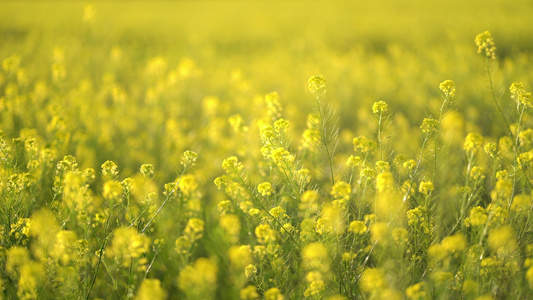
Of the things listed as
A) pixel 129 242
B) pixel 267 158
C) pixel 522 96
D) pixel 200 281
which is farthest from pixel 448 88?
pixel 129 242

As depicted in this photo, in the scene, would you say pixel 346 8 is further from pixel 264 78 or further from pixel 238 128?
pixel 238 128

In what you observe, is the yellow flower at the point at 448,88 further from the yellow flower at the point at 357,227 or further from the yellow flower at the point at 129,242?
the yellow flower at the point at 129,242

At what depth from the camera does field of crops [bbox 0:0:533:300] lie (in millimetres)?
1775

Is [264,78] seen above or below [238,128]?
below

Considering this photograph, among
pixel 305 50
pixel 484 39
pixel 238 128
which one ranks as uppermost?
pixel 484 39

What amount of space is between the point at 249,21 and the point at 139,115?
977 cm

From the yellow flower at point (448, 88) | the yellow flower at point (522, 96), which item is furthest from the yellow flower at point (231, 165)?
the yellow flower at point (522, 96)

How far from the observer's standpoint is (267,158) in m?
2.43

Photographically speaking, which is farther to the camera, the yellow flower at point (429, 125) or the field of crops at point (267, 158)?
the yellow flower at point (429, 125)

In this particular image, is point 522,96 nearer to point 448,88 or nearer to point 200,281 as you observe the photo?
point 448,88

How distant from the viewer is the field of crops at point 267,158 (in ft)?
5.82

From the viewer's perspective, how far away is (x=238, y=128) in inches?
129

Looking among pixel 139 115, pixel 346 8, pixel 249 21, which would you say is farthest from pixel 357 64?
pixel 346 8

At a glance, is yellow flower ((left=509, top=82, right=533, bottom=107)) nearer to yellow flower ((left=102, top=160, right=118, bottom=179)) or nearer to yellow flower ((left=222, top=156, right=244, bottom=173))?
yellow flower ((left=222, top=156, right=244, bottom=173))
